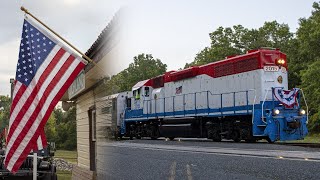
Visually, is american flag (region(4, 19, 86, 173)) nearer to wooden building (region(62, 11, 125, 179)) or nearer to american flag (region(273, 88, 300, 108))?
wooden building (region(62, 11, 125, 179))

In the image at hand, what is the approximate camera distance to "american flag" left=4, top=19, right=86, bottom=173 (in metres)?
7.42

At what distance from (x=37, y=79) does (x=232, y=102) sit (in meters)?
15.8

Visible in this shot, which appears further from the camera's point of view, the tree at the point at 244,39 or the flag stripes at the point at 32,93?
the tree at the point at 244,39

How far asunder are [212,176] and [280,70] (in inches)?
515

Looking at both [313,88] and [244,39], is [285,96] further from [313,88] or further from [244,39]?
[244,39]


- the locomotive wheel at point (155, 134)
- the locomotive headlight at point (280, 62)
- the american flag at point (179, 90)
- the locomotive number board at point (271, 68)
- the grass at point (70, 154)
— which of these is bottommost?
the grass at point (70, 154)

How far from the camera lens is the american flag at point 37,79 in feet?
24.3

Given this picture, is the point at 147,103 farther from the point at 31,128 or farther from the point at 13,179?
the point at 31,128

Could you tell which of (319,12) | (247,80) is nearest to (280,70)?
(247,80)

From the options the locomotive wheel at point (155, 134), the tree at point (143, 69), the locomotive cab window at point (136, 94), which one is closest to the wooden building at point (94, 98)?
the locomotive wheel at point (155, 134)

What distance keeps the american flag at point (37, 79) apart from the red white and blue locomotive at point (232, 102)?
1367 cm

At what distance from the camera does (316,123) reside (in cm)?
3822

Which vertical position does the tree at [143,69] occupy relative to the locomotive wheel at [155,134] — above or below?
above

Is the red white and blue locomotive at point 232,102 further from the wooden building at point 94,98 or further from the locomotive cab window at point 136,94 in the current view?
the wooden building at point 94,98
